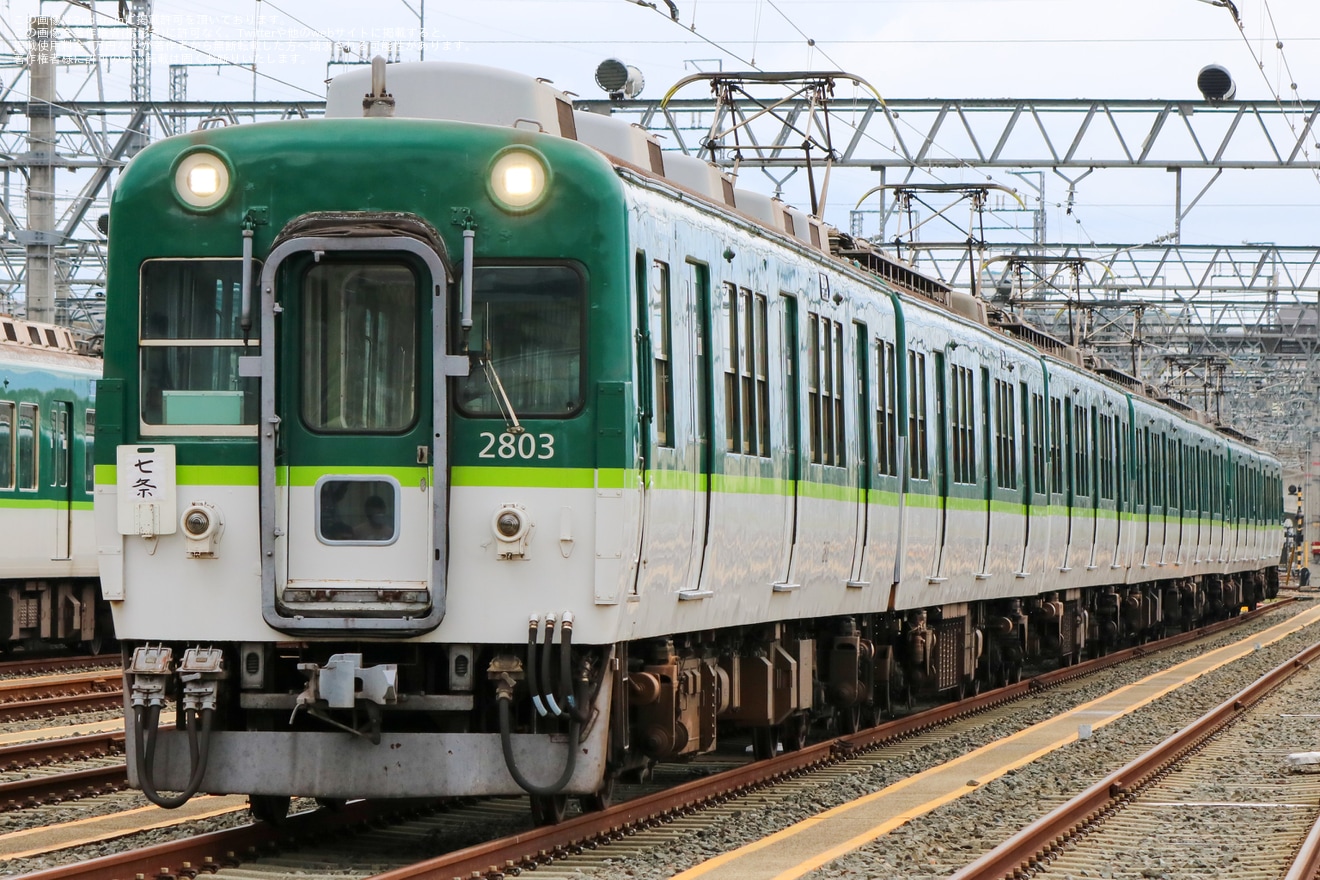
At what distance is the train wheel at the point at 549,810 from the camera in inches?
386

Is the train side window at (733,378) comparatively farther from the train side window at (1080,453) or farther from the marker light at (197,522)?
the train side window at (1080,453)

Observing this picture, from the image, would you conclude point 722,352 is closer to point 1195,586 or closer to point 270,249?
point 270,249

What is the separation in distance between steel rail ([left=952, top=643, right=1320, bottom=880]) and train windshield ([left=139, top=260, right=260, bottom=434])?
12.5ft

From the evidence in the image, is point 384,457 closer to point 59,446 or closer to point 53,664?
point 59,446

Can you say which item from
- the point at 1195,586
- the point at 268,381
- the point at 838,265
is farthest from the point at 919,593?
the point at 1195,586

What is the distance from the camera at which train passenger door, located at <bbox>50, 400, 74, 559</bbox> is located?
22.6 m

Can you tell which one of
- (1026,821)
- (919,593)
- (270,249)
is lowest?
(1026,821)

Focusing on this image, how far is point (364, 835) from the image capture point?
1026cm

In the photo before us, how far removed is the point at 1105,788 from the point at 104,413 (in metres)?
6.55

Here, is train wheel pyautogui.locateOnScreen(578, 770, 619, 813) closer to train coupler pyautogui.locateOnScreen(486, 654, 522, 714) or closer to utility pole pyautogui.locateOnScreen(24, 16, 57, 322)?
train coupler pyautogui.locateOnScreen(486, 654, 522, 714)

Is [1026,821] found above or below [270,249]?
below

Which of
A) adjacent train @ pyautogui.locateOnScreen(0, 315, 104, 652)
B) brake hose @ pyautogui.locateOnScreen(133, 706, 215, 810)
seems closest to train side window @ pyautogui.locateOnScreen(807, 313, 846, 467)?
brake hose @ pyautogui.locateOnScreen(133, 706, 215, 810)

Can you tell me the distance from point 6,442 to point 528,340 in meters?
13.8

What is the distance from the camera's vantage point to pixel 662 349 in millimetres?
10000
